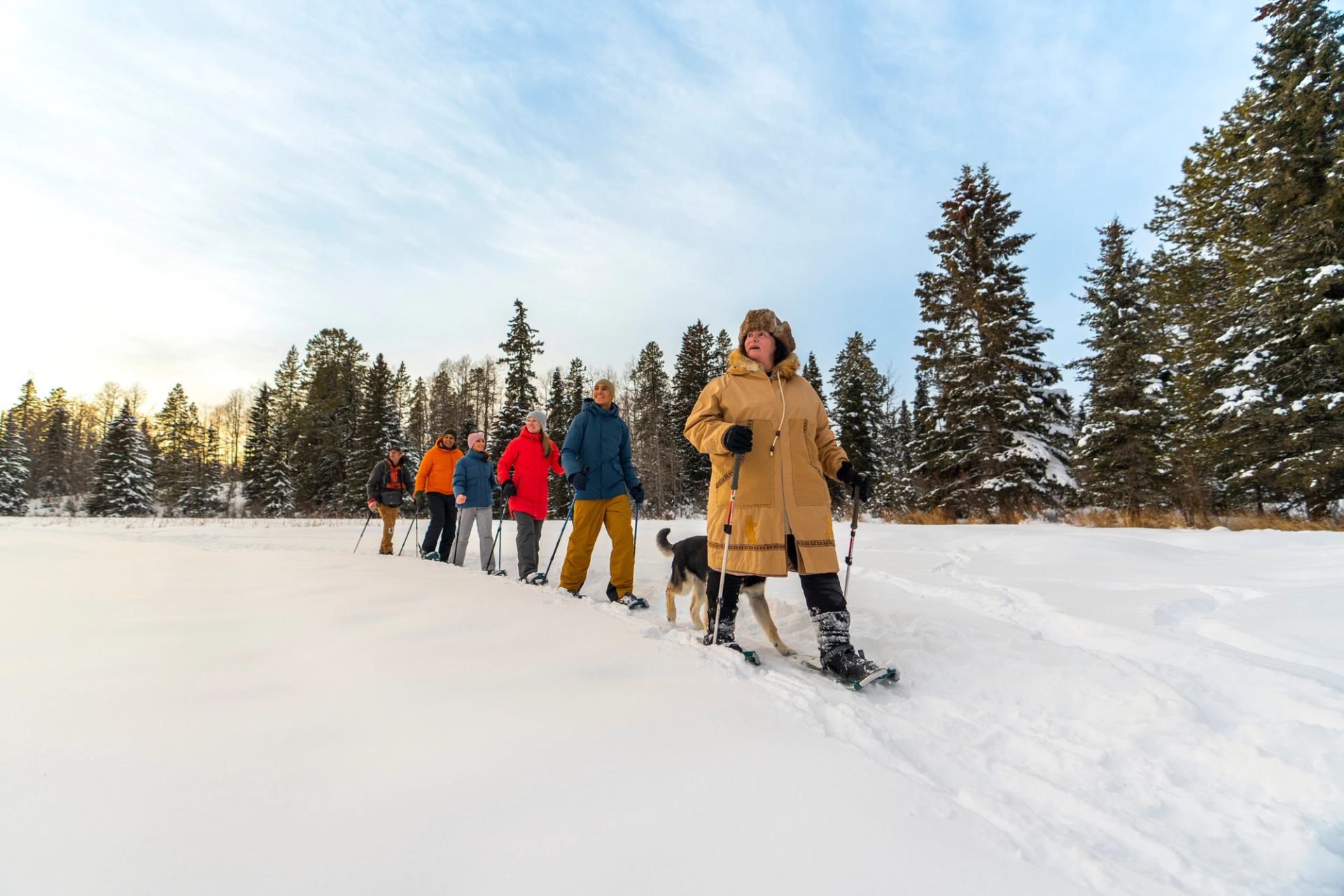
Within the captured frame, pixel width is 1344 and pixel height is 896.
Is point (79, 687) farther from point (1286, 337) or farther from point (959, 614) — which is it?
point (1286, 337)

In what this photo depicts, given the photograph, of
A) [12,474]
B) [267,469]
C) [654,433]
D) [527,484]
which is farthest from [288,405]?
A: [527,484]

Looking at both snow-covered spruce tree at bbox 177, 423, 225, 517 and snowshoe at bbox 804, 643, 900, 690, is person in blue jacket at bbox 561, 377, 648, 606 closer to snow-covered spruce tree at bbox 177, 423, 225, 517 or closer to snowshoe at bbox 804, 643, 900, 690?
snowshoe at bbox 804, 643, 900, 690

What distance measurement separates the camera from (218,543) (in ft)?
38.1

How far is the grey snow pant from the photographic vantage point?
8086mm

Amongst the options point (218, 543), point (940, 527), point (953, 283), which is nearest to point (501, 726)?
point (940, 527)

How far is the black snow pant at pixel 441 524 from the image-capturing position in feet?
29.9

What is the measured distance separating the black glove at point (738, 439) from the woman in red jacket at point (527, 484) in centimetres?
379

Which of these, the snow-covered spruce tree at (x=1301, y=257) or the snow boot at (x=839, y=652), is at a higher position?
the snow-covered spruce tree at (x=1301, y=257)

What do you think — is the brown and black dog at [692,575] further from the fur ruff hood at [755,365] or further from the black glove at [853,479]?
the fur ruff hood at [755,365]

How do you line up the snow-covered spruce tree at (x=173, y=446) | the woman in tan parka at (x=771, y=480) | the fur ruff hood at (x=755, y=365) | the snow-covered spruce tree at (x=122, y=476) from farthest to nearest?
1. the snow-covered spruce tree at (x=173, y=446)
2. the snow-covered spruce tree at (x=122, y=476)
3. the fur ruff hood at (x=755, y=365)
4. the woman in tan parka at (x=771, y=480)

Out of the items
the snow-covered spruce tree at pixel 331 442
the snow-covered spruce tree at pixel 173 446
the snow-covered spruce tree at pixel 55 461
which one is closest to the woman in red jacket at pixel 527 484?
the snow-covered spruce tree at pixel 331 442

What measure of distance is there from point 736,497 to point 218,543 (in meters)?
12.7

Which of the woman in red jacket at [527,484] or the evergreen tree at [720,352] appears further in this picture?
the evergreen tree at [720,352]

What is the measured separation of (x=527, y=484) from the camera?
6.93 m
